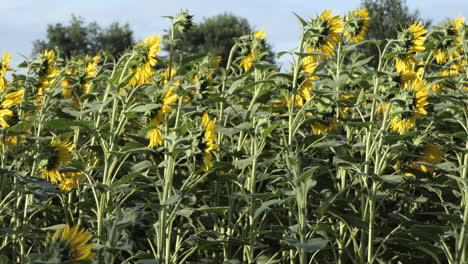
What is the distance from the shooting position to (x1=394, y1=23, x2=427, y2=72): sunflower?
3820 mm

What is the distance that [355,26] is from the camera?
4363 millimetres

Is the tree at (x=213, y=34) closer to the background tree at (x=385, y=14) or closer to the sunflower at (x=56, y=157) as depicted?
the background tree at (x=385, y=14)

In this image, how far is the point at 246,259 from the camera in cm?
381

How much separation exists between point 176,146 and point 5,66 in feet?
4.85

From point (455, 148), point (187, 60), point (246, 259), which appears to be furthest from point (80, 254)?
point (455, 148)

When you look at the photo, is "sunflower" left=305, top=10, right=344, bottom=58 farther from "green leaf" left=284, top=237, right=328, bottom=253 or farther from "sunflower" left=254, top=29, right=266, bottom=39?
"green leaf" left=284, top=237, right=328, bottom=253

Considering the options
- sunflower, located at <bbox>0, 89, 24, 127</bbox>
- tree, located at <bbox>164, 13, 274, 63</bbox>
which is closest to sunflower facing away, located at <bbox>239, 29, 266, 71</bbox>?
sunflower, located at <bbox>0, 89, 24, 127</bbox>

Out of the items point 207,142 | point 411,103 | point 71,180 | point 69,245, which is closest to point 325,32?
point 411,103

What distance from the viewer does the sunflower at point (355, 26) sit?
436 cm

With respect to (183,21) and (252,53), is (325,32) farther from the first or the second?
(183,21)

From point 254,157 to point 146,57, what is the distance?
65cm

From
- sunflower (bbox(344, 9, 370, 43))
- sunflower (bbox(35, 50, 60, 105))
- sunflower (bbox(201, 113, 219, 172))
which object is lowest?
sunflower (bbox(201, 113, 219, 172))

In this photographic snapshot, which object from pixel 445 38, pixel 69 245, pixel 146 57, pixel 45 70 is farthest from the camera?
pixel 45 70

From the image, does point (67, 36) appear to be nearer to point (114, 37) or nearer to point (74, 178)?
point (114, 37)
